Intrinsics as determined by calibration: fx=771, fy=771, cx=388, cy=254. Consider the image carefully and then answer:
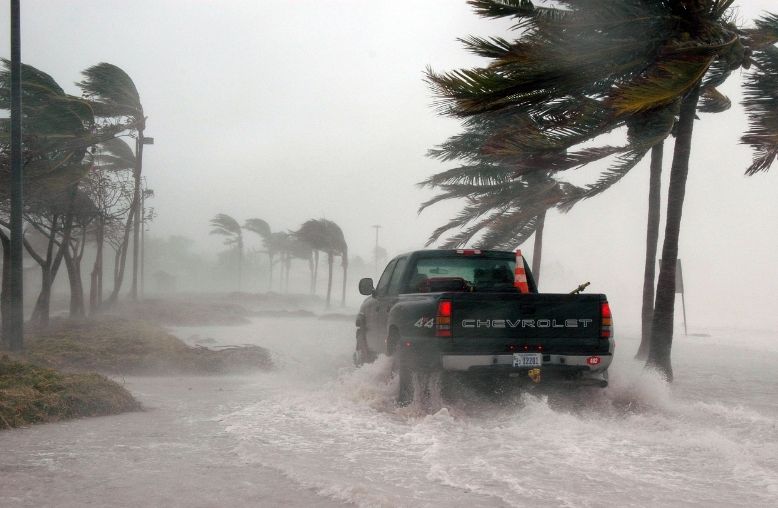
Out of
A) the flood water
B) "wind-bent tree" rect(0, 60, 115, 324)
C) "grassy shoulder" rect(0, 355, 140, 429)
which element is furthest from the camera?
"wind-bent tree" rect(0, 60, 115, 324)

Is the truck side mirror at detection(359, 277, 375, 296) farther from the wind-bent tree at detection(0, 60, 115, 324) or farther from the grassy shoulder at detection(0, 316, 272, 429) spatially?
the wind-bent tree at detection(0, 60, 115, 324)

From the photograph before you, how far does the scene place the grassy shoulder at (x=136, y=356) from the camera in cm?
1368

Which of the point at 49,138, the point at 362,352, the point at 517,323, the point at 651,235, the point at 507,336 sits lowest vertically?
the point at 362,352

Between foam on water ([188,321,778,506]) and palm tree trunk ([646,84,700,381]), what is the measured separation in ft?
6.65

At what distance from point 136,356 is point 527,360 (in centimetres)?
898

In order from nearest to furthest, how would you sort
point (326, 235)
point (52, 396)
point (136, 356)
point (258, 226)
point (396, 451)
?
point (396, 451) → point (52, 396) → point (136, 356) → point (326, 235) → point (258, 226)

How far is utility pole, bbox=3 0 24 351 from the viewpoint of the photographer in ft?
43.4

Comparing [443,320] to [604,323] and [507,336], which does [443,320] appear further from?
[604,323]

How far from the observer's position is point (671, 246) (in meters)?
12.5

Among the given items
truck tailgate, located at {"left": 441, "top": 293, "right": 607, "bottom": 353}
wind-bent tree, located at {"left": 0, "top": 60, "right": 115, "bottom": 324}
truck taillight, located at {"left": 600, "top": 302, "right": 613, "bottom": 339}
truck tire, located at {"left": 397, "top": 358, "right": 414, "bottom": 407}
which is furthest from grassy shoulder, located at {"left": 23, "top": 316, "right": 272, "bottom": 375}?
truck taillight, located at {"left": 600, "top": 302, "right": 613, "bottom": 339}

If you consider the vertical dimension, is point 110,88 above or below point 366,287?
above

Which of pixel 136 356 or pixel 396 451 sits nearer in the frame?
pixel 396 451

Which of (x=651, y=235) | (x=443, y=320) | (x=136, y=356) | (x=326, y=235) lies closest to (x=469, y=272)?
(x=443, y=320)

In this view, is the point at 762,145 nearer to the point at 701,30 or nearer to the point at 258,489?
the point at 701,30
